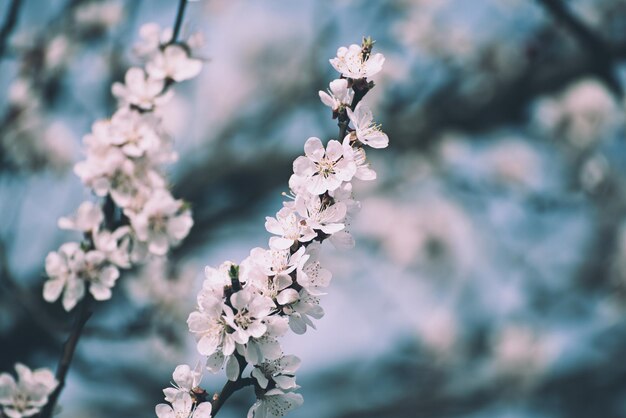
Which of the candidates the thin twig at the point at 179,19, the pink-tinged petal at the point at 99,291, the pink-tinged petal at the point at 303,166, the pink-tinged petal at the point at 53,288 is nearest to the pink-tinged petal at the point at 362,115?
the pink-tinged petal at the point at 303,166

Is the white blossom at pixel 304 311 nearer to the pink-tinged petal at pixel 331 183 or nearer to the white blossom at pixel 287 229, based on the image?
the white blossom at pixel 287 229

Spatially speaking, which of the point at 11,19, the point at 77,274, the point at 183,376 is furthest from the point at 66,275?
the point at 11,19

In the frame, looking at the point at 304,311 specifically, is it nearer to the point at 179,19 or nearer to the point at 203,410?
the point at 203,410

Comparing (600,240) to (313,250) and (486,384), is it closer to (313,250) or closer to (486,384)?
(486,384)

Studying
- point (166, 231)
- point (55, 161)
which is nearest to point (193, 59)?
point (166, 231)

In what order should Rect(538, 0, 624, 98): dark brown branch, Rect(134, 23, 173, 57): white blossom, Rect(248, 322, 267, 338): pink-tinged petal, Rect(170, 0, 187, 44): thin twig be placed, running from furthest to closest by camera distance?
Rect(538, 0, 624, 98): dark brown branch
Rect(134, 23, 173, 57): white blossom
Rect(170, 0, 187, 44): thin twig
Rect(248, 322, 267, 338): pink-tinged petal

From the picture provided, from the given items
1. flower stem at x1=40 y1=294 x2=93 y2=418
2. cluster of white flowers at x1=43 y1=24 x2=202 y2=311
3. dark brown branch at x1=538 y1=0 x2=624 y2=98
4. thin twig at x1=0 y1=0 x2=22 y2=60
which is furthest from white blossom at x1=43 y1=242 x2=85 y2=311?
dark brown branch at x1=538 y1=0 x2=624 y2=98

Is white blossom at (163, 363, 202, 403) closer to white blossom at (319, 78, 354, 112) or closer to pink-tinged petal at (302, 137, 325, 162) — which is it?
pink-tinged petal at (302, 137, 325, 162)
